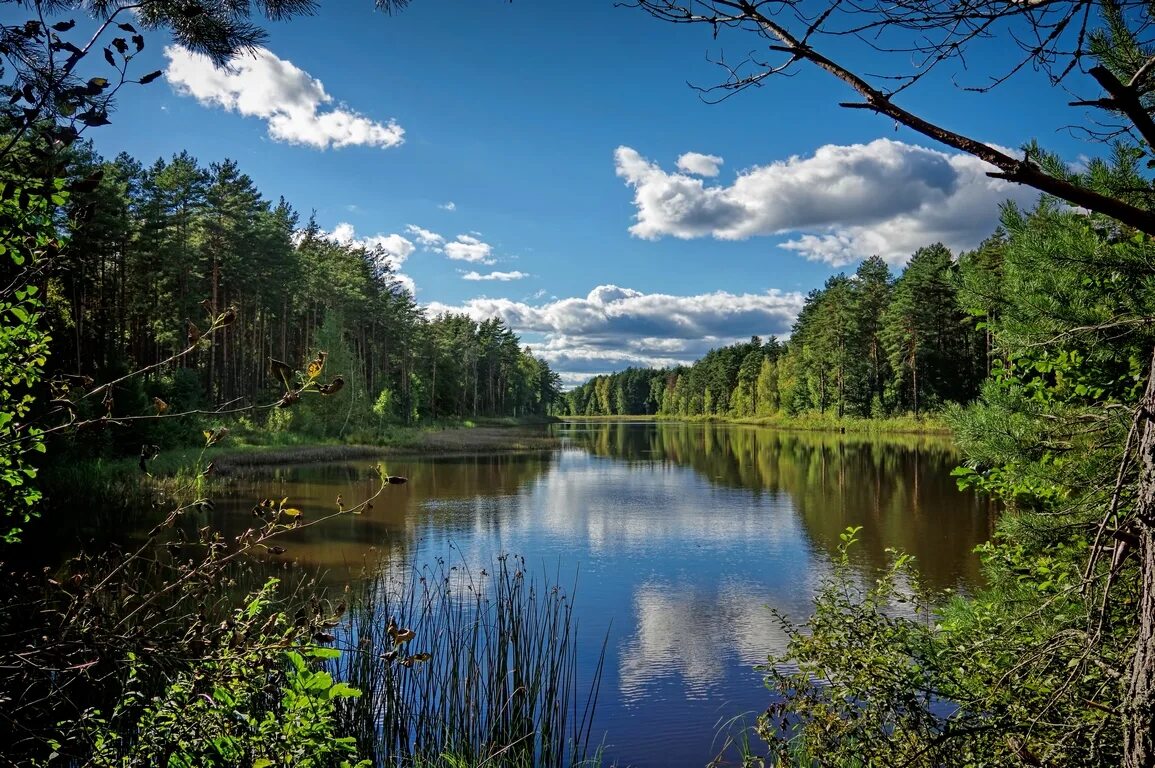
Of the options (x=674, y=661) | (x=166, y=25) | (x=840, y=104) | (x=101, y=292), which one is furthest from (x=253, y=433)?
(x=840, y=104)

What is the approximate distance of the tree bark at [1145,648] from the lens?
1.78 meters

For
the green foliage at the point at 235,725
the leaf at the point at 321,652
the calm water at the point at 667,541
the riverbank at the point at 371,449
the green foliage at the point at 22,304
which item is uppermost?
the green foliage at the point at 22,304

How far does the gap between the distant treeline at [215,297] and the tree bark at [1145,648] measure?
526 inches

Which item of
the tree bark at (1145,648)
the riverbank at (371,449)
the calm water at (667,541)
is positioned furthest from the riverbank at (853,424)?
the tree bark at (1145,648)

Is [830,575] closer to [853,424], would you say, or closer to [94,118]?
[94,118]

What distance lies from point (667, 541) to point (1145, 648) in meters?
13.6

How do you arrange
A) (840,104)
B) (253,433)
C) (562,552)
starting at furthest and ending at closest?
1. (253,433)
2. (562,552)
3. (840,104)

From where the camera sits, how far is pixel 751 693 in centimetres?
716

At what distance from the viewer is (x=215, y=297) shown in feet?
81.8

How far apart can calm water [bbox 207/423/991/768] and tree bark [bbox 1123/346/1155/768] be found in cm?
474

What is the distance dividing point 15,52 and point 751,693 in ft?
24.5

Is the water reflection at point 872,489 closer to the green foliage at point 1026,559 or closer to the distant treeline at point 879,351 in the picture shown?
the green foliage at point 1026,559

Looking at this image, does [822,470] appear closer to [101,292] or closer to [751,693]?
[751,693]

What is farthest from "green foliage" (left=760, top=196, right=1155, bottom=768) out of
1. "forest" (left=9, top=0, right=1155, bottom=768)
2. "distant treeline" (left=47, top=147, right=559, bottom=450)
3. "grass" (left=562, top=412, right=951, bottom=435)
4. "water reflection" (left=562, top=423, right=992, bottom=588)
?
"grass" (left=562, top=412, right=951, bottom=435)
